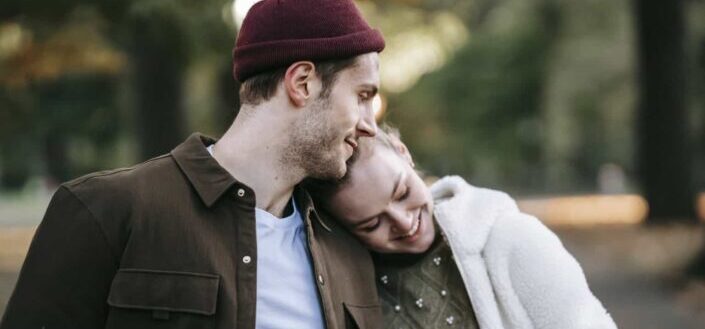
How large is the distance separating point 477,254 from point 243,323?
2.80 feet

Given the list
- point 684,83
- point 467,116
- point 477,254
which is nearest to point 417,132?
point 467,116

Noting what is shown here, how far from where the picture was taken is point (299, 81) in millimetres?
3031

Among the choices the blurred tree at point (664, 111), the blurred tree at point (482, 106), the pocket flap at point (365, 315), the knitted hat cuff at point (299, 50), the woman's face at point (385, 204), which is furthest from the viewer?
the blurred tree at point (482, 106)

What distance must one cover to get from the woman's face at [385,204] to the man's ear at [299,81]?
0.34 meters

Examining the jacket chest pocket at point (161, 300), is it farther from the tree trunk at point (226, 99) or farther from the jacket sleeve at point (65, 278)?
the tree trunk at point (226, 99)

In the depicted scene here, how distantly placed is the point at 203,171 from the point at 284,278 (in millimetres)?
370

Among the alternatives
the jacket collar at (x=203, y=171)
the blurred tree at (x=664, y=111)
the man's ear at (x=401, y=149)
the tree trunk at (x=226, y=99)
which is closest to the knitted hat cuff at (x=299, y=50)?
the jacket collar at (x=203, y=171)

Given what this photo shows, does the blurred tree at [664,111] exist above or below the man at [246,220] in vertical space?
below

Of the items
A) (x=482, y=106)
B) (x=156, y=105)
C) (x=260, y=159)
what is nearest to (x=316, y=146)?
(x=260, y=159)

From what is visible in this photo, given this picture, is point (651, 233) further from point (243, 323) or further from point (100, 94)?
point (100, 94)

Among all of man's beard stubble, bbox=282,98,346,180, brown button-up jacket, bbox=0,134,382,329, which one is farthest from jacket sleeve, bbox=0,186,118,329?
man's beard stubble, bbox=282,98,346,180

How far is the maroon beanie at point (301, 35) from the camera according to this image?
3.01 m

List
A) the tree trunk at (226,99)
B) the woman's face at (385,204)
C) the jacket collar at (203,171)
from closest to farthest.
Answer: the jacket collar at (203,171)
the woman's face at (385,204)
the tree trunk at (226,99)

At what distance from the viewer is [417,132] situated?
45750 millimetres
